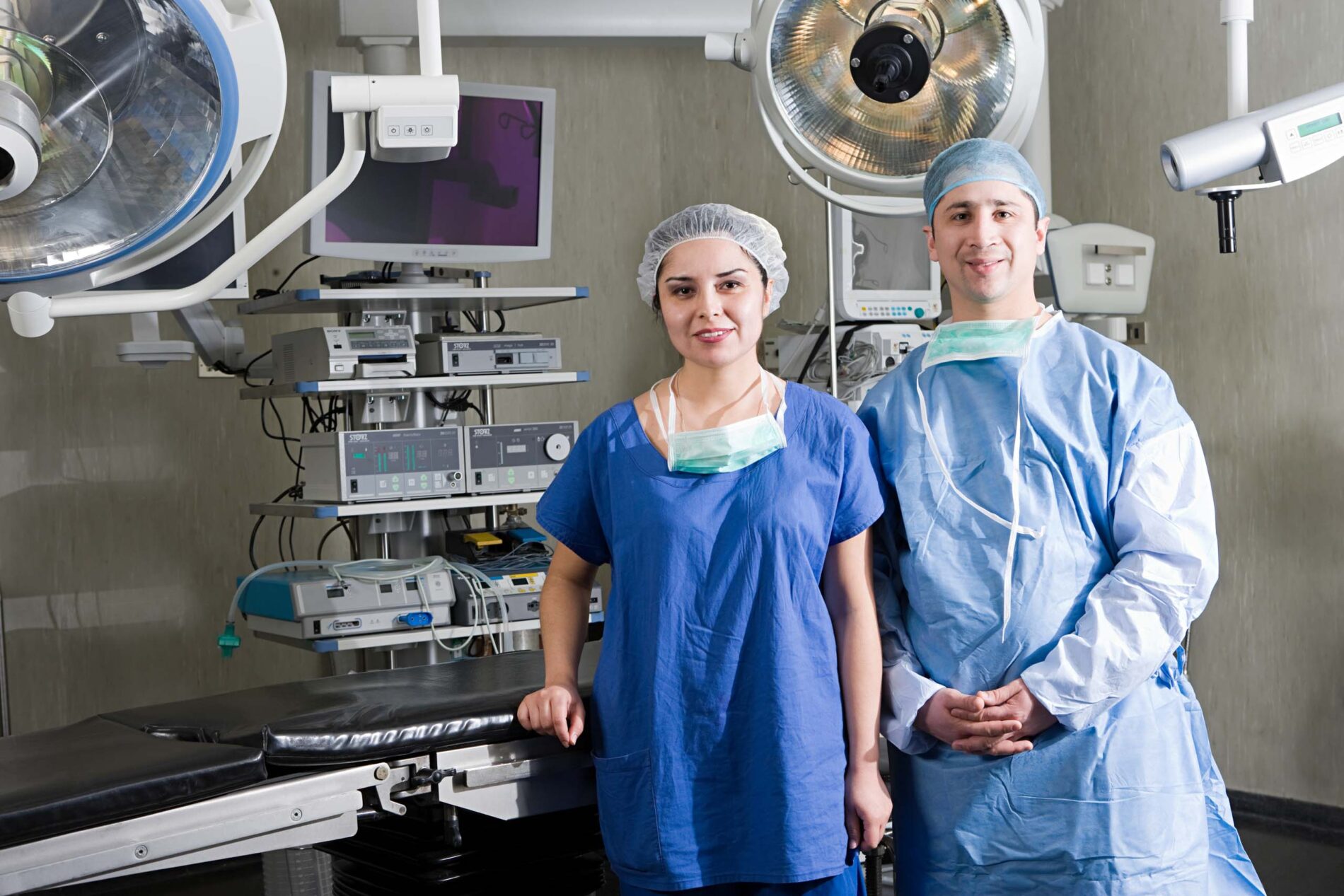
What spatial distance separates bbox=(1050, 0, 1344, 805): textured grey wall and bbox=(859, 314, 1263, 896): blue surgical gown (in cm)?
209

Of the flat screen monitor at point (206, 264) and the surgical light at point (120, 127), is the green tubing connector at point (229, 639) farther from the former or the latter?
the surgical light at point (120, 127)

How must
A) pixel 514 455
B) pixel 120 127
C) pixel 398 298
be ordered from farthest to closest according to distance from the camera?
pixel 514 455
pixel 398 298
pixel 120 127

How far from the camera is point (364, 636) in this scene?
123 inches

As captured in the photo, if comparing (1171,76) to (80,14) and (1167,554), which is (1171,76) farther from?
(80,14)

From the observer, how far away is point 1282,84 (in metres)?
3.44

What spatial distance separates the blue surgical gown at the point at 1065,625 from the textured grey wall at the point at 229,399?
103 inches

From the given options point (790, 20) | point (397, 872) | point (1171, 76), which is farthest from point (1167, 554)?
point (1171, 76)

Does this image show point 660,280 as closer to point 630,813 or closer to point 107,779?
point 630,813

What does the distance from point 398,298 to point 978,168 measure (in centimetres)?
198

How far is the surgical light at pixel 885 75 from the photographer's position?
5.14 feet

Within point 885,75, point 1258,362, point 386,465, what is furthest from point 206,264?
point 1258,362

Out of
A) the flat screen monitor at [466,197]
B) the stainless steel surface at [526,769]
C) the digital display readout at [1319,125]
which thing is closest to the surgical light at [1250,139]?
the digital display readout at [1319,125]

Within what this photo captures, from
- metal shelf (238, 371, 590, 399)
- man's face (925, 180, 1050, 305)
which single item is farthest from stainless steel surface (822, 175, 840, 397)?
man's face (925, 180, 1050, 305)

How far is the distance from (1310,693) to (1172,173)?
2294 millimetres
